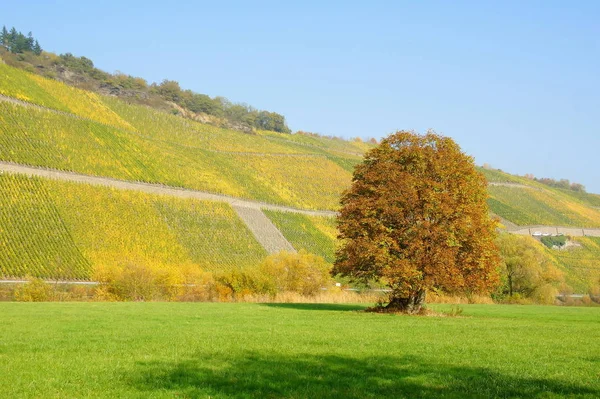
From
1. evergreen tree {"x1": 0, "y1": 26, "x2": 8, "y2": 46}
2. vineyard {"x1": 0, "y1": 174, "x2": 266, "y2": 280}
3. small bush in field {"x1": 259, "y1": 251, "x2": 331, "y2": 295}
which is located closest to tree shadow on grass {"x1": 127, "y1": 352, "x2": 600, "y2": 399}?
vineyard {"x1": 0, "y1": 174, "x2": 266, "y2": 280}

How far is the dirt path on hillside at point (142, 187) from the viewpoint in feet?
210

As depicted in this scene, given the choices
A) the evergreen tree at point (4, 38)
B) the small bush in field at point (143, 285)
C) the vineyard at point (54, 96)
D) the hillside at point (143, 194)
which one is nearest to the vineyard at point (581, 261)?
the hillside at point (143, 194)

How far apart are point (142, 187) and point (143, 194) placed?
4.62 feet

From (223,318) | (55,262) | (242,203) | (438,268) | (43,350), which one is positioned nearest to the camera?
(43,350)

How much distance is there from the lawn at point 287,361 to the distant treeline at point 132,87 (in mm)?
136199

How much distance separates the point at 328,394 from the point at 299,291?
1578 inches

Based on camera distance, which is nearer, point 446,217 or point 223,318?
point 223,318

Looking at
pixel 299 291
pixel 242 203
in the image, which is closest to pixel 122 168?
pixel 242 203

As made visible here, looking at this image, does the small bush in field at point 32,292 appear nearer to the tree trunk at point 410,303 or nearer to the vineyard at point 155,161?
the tree trunk at point 410,303

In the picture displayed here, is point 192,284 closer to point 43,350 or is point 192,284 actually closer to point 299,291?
point 299,291

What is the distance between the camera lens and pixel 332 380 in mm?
10906

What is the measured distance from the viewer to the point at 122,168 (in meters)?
77.8

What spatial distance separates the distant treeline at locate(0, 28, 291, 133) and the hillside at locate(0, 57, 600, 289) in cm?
3562

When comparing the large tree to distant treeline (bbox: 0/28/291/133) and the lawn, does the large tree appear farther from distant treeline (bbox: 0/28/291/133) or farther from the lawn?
distant treeline (bbox: 0/28/291/133)
